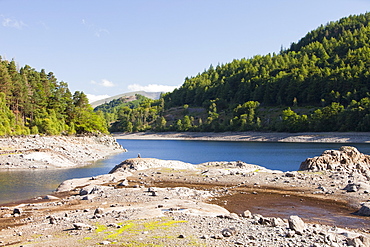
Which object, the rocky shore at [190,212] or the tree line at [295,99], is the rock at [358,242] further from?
the tree line at [295,99]

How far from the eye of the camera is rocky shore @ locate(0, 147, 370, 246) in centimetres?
1152

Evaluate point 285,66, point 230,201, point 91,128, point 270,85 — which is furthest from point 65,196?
point 285,66

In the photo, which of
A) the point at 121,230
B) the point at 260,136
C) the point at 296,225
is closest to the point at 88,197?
the point at 121,230

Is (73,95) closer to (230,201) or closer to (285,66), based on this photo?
(230,201)

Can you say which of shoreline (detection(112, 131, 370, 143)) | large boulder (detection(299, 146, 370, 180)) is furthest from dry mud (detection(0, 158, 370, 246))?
shoreline (detection(112, 131, 370, 143))

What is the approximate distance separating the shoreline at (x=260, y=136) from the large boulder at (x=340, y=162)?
218ft

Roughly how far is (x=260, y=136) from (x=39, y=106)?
73933mm

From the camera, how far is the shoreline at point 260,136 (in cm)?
9688

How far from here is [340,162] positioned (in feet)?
104

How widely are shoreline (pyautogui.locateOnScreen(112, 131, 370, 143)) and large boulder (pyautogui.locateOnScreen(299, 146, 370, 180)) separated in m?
66.3

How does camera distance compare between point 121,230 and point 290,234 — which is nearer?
point 290,234

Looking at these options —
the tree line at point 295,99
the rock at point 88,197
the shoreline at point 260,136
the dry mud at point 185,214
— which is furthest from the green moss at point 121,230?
the tree line at point 295,99

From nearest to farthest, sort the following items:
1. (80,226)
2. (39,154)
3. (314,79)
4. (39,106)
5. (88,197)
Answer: (80,226), (88,197), (39,154), (39,106), (314,79)

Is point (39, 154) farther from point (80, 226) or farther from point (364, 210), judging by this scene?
point (364, 210)
